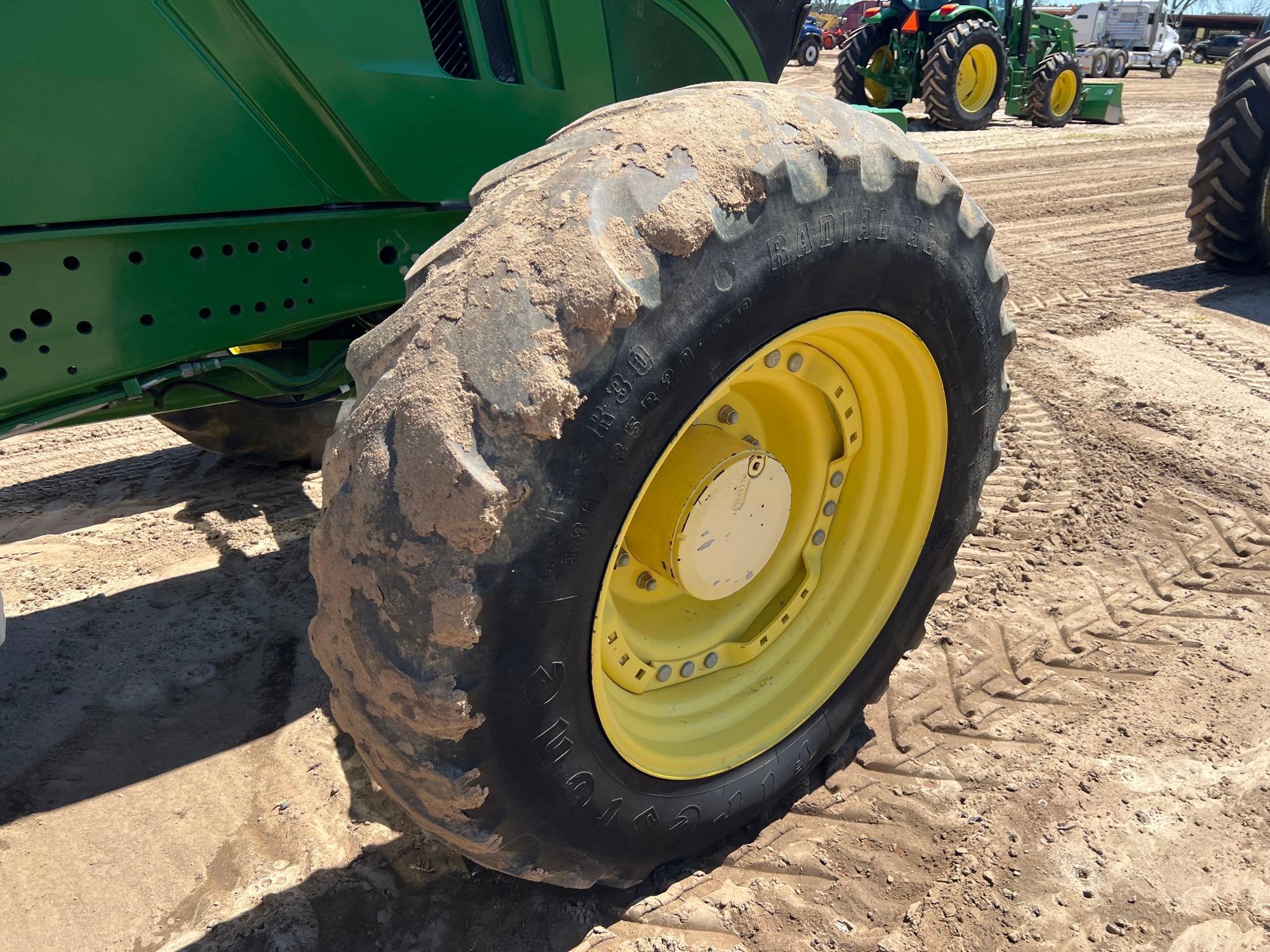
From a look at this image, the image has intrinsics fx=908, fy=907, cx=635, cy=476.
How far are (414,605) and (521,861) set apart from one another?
59 centimetres

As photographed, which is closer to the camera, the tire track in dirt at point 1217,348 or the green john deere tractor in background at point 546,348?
the green john deere tractor in background at point 546,348

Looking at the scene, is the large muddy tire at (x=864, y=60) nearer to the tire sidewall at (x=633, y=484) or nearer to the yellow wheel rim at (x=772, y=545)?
the yellow wheel rim at (x=772, y=545)

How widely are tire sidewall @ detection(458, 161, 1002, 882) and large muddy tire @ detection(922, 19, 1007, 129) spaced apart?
12.8 metres

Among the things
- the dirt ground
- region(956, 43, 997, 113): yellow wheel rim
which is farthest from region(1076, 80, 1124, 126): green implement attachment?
the dirt ground

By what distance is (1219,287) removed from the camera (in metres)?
6.08

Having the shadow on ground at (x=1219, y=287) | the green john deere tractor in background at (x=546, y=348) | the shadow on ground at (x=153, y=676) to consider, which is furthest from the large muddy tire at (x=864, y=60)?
the shadow on ground at (x=153, y=676)

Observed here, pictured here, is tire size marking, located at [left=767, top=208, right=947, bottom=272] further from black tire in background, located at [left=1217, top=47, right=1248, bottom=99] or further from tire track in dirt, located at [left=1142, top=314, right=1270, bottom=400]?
black tire in background, located at [left=1217, top=47, right=1248, bottom=99]

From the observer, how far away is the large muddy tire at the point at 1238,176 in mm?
5949

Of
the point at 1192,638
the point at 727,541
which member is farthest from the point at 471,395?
the point at 1192,638

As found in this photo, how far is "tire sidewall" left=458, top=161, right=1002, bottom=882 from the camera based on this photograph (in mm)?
1381

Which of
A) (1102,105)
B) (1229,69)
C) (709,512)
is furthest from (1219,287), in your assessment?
(1102,105)

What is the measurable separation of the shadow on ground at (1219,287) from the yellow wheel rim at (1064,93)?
9.81m

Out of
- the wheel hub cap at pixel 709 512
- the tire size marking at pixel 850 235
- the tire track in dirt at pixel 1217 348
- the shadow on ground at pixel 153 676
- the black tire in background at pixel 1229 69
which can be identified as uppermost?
the tire size marking at pixel 850 235

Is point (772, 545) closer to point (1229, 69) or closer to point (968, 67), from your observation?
point (1229, 69)
